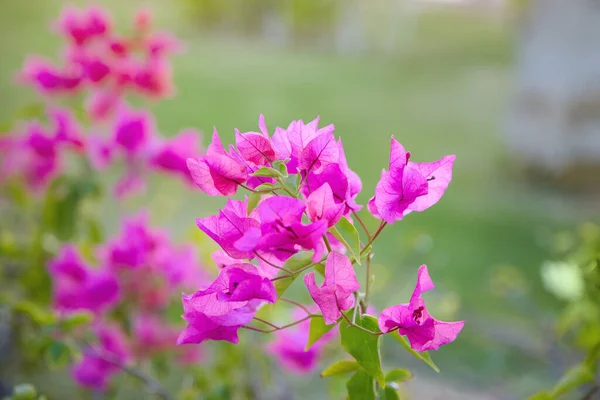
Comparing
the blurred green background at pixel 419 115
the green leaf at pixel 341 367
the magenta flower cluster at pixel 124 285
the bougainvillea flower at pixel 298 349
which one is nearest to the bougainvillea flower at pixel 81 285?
the magenta flower cluster at pixel 124 285

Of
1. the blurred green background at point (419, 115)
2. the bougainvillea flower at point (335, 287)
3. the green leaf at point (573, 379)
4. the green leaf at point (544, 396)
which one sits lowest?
the blurred green background at point (419, 115)

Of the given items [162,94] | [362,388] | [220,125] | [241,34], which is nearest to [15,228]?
[162,94]

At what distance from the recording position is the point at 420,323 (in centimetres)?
38

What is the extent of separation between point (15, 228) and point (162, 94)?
855mm

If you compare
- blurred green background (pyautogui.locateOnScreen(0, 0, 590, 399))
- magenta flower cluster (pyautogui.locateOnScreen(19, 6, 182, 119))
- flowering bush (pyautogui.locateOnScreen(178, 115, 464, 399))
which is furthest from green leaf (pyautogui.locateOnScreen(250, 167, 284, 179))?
blurred green background (pyautogui.locateOnScreen(0, 0, 590, 399))

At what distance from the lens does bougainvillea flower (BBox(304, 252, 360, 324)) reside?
0.37 m

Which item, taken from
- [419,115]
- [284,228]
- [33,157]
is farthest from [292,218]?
[419,115]

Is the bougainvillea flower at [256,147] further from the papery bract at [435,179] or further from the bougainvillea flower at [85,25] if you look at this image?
the bougainvillea flower at [85,25]

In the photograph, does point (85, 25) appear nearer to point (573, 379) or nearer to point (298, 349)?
point (298, 349)

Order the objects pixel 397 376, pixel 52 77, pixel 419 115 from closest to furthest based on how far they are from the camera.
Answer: pixel 397 376 < pixel 52 77 < pixel 419 115

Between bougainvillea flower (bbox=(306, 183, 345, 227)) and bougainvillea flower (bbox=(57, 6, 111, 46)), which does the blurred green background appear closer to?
bougainvillea flower (bbox=(57, 6, 111, 46))

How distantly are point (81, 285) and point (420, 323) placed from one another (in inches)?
23.6

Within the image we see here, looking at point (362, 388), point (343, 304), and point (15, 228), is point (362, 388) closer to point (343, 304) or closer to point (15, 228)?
point (343, 304)

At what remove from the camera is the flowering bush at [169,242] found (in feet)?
1.24
